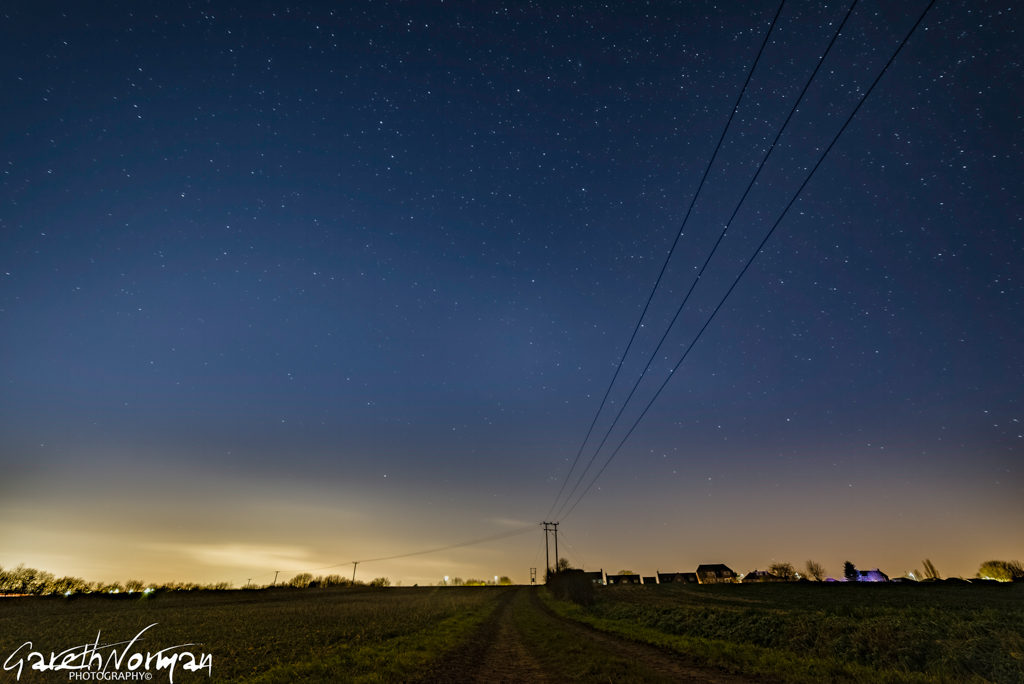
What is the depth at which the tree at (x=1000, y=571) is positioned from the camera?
11353 centimetres

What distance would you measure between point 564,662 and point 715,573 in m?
191

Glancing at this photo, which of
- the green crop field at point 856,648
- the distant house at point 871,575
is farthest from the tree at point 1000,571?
the green crop field at point 856,648

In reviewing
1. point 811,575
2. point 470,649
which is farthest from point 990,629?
point 811,575

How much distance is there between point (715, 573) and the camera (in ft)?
562

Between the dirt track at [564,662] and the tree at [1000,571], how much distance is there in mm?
152938

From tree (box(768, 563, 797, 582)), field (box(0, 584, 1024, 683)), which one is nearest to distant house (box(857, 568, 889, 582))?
tree (box(768, 563, 797, 582))

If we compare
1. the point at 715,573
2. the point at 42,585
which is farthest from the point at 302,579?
the point at 715,573

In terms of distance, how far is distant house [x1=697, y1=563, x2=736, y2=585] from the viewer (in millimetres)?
166075

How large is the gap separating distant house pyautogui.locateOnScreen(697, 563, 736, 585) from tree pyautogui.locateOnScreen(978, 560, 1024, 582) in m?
69.9

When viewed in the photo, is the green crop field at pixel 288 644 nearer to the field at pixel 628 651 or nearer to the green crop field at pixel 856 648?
the field at pixel 628 651

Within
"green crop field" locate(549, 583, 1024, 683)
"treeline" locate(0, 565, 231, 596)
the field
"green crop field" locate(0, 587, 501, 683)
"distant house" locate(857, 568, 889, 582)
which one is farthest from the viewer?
"distant house" locate(857, 568, 889, 582)

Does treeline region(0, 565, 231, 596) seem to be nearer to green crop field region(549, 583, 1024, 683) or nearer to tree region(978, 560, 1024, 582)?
green crop field region(549, 583, 1024, 683)

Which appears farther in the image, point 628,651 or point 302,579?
point 302,579

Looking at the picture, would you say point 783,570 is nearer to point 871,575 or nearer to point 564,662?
point 871,575
